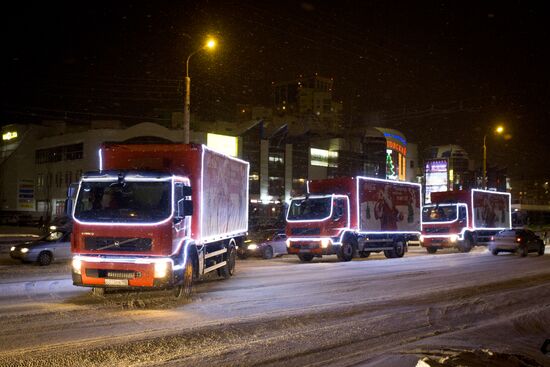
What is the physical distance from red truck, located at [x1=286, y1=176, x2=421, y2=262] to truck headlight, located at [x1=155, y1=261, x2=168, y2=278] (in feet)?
42.6

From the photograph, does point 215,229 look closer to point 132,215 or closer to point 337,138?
point 132,215

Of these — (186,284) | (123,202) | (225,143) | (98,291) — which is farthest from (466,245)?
(225,143)

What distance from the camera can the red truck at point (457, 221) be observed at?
34562 millimetres

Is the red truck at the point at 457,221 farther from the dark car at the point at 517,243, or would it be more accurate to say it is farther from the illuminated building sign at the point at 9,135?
the illuminated building sign at the point at 9,135

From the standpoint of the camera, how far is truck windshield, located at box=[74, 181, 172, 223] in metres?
12.4

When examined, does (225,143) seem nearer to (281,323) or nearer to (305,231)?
(305,231)

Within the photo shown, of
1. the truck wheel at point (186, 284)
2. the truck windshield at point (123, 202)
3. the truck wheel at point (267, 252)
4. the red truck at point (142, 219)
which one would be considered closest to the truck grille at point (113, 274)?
the red truck at point (142, 219)

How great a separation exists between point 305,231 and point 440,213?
1323 centimetres

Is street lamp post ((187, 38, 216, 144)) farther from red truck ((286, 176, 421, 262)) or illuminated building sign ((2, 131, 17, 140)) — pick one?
illuminated building sign ((2, 131, 17, 140))

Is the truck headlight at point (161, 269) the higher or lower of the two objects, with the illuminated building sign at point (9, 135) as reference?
lower

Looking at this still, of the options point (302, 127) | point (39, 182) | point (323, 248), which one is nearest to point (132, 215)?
point (323, 248)

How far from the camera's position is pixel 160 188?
12680 millimetres

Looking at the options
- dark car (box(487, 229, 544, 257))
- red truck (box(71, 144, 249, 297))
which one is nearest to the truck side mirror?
red truck (box(71, 144, 249, 297))

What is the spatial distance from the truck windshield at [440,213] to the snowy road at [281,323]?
17.7 m
